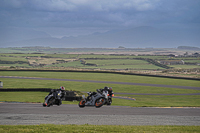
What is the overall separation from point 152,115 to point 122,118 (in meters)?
3.10

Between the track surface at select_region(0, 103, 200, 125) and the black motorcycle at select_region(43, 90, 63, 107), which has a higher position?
the black motorcycle at select_region(43, 90, 63, 107)

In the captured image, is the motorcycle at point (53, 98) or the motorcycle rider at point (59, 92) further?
the motorcycle at point (53, 98)

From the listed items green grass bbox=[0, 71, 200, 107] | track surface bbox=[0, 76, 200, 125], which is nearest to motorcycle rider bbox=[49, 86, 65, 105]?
track surface bbox=[0, 76, 200, 125]

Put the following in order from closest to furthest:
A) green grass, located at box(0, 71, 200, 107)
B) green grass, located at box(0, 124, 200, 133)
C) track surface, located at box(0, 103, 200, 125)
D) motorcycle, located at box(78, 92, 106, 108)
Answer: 1. green grass, located at box(0, 124, 200, 133)
2. motorcycle, located at box(78, 92, 106, 108)
3. track surface, located at box(0, 103, 200, 125)
4. green grass, located at box(0, 71, 200, 107)

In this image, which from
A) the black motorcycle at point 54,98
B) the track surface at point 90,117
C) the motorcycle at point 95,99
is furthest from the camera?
the track surface at point 90,117

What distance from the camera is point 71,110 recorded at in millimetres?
23656

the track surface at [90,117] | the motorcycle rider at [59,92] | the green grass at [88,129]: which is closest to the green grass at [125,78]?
the track surface at [90,117]

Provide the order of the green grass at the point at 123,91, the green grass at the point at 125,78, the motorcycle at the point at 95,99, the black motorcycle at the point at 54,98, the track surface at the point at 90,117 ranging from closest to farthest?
the motorcycle at the point at 95,99 < the black motorcycle at the point at 54,98 < the track surface at the point at 90,117 < the green grass at the point at 123,91 < the green grass at the point at 125,78

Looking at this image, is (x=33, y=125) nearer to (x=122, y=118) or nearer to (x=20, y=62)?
(x=122, y=118)

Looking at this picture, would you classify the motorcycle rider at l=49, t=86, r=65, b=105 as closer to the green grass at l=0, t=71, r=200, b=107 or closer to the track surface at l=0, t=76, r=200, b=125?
the track surface at l=0, t=76, r=200, b=125

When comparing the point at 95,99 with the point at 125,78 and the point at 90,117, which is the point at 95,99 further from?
the point at 125,78

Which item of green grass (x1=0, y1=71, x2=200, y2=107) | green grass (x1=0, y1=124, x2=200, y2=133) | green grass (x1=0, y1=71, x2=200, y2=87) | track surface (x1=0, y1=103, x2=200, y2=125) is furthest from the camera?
green grass (x1=0, y1=71, x2=200, y2=87)

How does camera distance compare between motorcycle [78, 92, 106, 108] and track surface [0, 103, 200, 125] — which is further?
track surface [0, 103, 200, 125]

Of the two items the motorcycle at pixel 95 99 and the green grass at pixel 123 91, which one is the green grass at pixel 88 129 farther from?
the green grass at pixel 123 91
